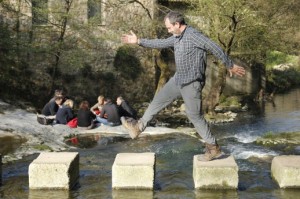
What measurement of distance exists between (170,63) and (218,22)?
722 cm

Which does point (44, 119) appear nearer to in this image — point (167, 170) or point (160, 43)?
point (167, 170)

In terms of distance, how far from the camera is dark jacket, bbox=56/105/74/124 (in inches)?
588

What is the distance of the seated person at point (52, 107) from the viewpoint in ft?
50.8

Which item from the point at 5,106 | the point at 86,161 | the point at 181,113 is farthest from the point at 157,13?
the point at 86,161

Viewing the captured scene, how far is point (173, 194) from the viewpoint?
7359mm

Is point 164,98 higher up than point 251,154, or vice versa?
point 164,98

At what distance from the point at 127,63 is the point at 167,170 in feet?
53.1

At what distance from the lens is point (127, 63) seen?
2498cm

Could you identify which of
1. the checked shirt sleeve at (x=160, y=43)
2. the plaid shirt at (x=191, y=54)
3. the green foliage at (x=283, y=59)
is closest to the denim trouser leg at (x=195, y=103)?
the plaid shirt at (x=191, y=54)

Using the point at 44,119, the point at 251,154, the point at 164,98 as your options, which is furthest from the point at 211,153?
the point at 44,119

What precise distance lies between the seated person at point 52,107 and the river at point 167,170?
2.87m

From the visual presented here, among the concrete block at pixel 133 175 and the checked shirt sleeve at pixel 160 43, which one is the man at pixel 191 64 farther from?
the concrete block at pixel 133 175

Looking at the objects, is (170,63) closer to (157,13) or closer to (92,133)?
(157,13)

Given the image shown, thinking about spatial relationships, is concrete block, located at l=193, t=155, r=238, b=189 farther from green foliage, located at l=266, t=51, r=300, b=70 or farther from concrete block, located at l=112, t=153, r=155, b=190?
green foliage, located at l=266, t=51, r=300, b=70
